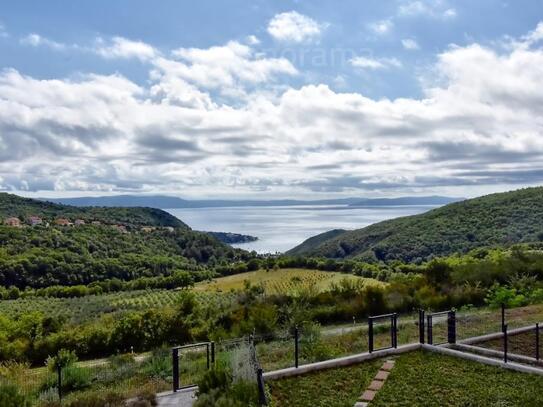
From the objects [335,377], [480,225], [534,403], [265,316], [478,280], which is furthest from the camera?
[480,225]

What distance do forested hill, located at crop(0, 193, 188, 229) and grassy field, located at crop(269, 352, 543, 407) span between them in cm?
13211

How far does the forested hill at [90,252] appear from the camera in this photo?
82.7 m

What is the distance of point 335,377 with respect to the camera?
10.4 metres

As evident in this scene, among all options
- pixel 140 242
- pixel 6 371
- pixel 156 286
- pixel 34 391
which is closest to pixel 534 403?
pixel 34 391

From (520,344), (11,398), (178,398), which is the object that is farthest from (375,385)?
(11,398)

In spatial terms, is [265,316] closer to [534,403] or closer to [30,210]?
[534,403]

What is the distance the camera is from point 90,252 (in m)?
98.4

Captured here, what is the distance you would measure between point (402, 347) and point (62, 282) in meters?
79.3

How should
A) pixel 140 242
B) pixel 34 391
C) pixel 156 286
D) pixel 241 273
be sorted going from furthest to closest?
1. pixel 140 242
2. pixel 241 273
3. pixel 156 286
4. pixel 34 391

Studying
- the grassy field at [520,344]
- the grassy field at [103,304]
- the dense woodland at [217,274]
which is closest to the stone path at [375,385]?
the grassy field at [520,344]

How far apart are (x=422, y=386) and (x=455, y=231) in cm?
8982

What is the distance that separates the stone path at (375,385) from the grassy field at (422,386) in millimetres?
99

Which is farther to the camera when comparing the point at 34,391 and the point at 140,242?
the point at 140,242

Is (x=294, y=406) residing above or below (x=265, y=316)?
above
